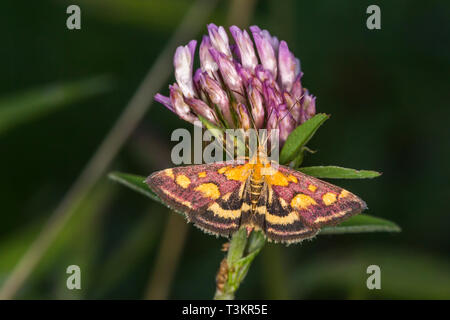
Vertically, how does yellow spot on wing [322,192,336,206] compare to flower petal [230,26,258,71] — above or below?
below

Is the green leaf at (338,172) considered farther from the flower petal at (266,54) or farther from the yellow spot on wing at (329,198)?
the flower petal at (266,54)

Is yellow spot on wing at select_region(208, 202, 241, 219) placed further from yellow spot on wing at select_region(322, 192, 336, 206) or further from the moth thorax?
yellow spot on wing at select_region(322, 192, 336, 206)

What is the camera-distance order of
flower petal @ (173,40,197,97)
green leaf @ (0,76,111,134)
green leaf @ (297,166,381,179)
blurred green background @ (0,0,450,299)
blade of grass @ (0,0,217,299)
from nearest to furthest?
1. green leaf @ (297,166,381,179)
2. flower petal @ (173,40,197,97)
3. blade of grass @ (0,0,217,299)
4. green leaf @ (0,76,111,134)
5. blurred green background @ (0,0,450,299)

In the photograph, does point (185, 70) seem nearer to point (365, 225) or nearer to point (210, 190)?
point (210, 190)

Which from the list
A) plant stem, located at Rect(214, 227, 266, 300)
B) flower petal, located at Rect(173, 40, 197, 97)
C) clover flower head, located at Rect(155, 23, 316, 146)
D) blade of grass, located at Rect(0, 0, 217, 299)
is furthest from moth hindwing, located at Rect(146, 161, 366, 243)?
blade of grass, located at Rect(0, 0, 217, 299)

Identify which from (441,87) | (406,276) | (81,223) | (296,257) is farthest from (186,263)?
(441,87)

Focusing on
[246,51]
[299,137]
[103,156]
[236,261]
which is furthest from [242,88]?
[103,156]

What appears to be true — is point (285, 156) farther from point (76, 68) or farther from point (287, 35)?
point (76, 68)
